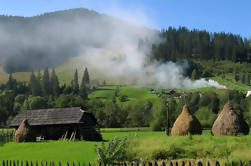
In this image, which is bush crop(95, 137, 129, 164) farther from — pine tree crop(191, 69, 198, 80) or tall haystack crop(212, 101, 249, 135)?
pine tree crop(191, 69, 198, 80)

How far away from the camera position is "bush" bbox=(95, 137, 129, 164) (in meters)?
16.5

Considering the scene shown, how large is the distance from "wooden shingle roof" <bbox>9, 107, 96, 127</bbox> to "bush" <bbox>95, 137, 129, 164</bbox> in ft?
74.2

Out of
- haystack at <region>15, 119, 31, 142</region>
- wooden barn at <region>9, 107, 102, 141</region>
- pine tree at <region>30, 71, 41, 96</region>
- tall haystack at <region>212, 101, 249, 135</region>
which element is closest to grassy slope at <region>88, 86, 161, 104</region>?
pine tree at <region>30, 71, 41, 96</region>

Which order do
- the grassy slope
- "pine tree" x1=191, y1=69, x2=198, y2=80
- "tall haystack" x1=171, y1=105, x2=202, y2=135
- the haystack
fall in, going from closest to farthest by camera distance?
1. "tall haystack" x1=171, y1=105, x2=202, y2=135
2. the haystack
3. the grassy slope
4. "pine tree" x1=191, y1=69, x2=198, y2=80

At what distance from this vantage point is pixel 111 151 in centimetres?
1711

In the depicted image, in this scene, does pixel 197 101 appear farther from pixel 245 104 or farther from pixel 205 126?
pixel 205 126

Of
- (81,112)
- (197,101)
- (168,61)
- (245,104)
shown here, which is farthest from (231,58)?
(81,112)

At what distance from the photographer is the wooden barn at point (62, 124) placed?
40156 millimetres

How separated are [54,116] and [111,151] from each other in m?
26.4

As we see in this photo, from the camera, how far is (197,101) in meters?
125

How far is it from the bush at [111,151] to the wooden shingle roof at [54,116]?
22.6 meters

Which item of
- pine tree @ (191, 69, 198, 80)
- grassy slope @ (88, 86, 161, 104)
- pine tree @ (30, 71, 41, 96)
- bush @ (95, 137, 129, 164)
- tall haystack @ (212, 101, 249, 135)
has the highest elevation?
pine tree @ (191, 69, 198, 80)

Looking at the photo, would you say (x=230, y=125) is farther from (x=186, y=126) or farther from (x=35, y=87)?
(x=35, y=87)

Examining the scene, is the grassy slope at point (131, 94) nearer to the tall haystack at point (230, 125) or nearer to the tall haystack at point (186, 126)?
the tall haystack at point (186, 126)
